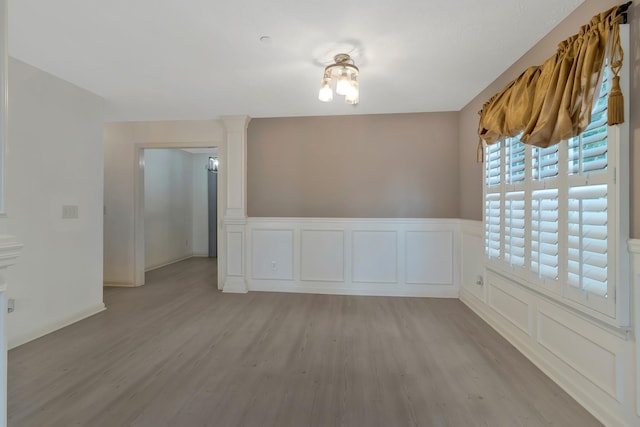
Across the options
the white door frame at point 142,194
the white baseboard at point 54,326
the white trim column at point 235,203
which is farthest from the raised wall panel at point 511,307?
the white baseboard at point 54,326

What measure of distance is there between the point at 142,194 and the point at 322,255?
2843 millimetres

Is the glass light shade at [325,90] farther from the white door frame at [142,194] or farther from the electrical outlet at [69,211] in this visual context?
the electrical outlet at [69,211]

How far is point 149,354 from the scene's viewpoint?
2350 millimetres

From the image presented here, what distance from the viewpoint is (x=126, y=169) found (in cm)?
437

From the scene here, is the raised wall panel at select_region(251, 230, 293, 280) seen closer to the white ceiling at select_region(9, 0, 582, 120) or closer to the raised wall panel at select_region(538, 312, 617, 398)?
the white ceiling at select_region(9, 0, 582, 120)

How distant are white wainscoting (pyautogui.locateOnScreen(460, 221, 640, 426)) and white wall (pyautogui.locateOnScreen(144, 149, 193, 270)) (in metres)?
5.62

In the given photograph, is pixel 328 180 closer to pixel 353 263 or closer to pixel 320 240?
pixel 320 240

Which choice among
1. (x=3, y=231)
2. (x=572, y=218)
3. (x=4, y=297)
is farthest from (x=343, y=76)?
(x=4, y=297)

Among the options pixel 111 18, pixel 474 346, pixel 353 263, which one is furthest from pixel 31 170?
pixel 474 346

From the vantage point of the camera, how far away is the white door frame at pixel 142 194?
4.21m

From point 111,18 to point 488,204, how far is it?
341cm

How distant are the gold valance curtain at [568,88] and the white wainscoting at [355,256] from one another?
6.17 ft

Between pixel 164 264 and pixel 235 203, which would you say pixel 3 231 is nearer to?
pixel 235 203

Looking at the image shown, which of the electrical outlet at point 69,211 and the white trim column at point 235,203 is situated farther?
the white trim column at point 235,203
